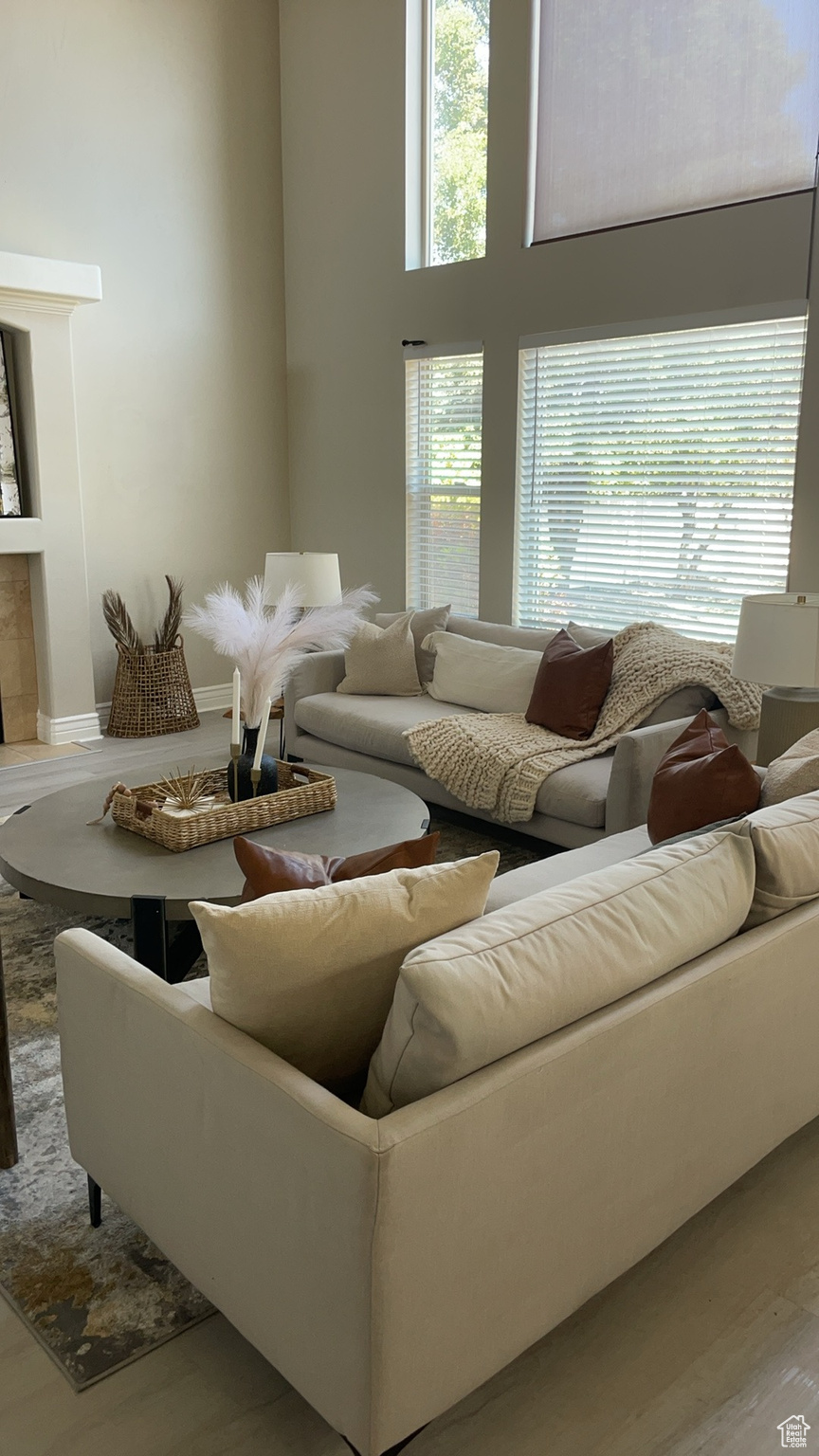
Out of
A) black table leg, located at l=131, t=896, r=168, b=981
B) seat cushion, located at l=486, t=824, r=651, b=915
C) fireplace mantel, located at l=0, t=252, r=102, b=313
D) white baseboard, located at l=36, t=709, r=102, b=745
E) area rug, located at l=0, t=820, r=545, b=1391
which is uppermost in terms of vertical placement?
fireplace mantel, located at l=0, t=252, r=102, b=313

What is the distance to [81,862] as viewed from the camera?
9.39 feet

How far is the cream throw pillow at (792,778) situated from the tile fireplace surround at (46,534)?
4.19 m

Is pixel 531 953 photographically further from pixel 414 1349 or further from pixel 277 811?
pixel 277 811

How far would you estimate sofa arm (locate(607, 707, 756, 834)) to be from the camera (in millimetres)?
3457

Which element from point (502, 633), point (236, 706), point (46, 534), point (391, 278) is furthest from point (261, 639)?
point (391, 278)

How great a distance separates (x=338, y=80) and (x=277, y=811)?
4.79m

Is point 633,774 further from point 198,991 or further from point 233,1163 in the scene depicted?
point 233,1163

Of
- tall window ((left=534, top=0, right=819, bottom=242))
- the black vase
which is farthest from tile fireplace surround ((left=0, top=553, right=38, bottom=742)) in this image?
tall window ((left=534, top=0, right=819, bottom=242))

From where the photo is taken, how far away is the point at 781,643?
3.33m

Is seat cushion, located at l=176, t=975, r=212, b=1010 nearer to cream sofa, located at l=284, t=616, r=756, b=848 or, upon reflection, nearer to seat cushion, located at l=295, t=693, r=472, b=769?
cream sofa, located at l=284, t=616, r=756, b=848

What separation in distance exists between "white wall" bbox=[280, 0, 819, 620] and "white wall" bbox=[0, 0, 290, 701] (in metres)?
0.23

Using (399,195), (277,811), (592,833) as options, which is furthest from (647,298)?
(277,811)

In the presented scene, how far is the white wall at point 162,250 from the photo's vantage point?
5.45 m

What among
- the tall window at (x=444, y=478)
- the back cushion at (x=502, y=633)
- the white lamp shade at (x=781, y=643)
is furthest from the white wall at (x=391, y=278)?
the white lamp shade at (x=781, y=643)
